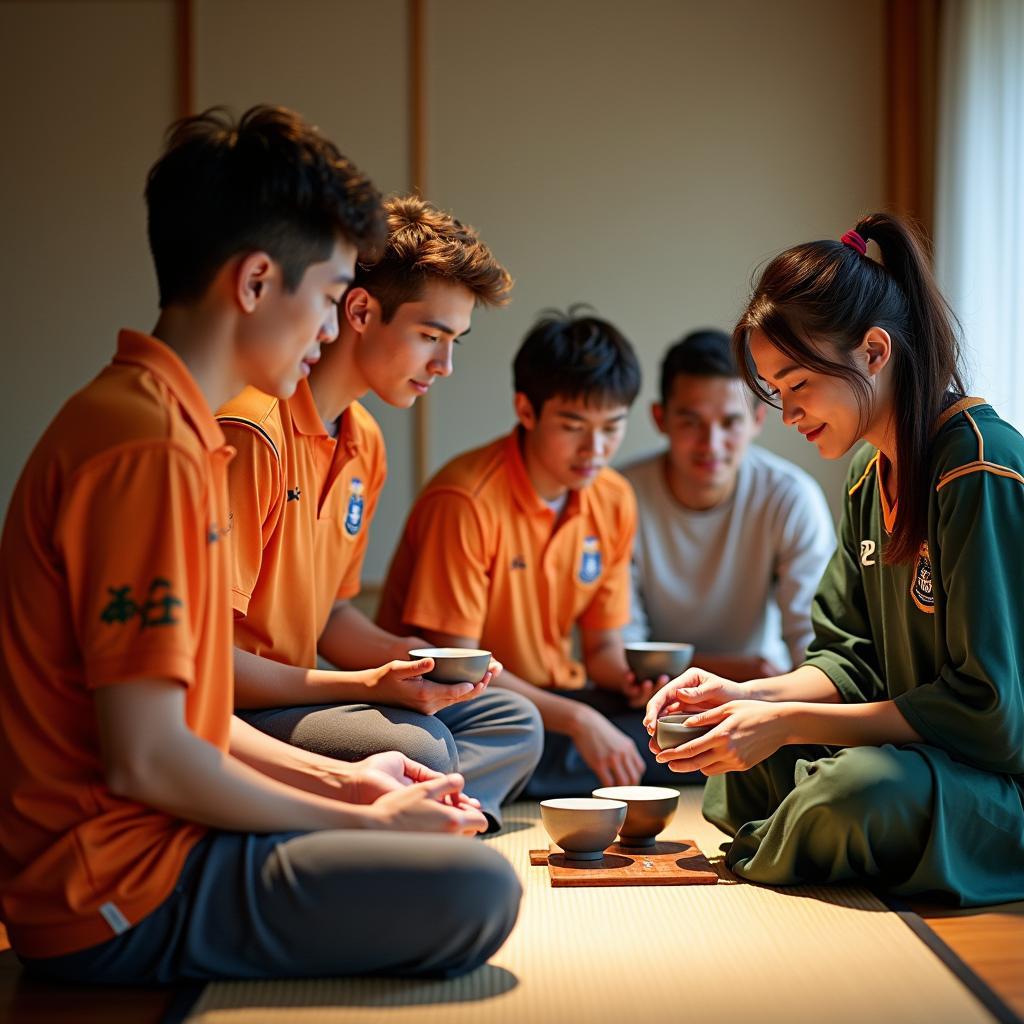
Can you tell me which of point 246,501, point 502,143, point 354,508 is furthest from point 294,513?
point 502,143

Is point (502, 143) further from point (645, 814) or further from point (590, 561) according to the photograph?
point (645, 814)

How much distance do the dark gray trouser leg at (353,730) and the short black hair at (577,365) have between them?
1.00 metres

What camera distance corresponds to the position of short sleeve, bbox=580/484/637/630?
3180mm

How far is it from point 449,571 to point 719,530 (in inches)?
38.2

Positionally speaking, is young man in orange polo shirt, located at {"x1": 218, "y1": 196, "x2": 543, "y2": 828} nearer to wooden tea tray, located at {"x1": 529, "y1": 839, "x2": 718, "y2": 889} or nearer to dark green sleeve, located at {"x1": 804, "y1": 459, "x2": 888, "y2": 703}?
wooden tea tray, located at {"x1": 529, "y1": 839, "x2": 718, "y2": 889}

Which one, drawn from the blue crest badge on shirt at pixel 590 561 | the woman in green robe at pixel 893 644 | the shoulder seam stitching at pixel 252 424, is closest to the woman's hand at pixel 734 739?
the woman in green robe at pixel 893 644

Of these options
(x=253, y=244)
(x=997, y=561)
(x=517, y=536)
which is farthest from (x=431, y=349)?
(x=997, y=561)

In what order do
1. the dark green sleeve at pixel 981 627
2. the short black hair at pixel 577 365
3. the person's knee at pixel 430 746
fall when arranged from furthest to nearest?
1. the short black hair at pixel 577 365
2. the person's knee at pixel 430 746
3. the dark green sleeve at pixel 981 627

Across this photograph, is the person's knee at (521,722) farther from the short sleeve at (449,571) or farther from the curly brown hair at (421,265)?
the curly brown hair at (421,265)

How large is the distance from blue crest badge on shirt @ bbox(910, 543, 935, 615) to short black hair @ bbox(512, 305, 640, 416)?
1.01 m

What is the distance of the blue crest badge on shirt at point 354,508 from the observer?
256 centimetres

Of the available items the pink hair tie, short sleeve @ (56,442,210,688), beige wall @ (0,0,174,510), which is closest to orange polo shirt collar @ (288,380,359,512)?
short sleeve @ (56,442,210,688)

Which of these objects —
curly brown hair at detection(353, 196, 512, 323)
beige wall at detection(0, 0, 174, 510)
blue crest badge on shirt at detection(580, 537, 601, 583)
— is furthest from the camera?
beige wall at detection(0, 0, 174, 510)

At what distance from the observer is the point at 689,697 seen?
2152 millimetres
